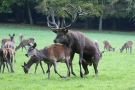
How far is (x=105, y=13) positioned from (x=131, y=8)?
13.1 ft

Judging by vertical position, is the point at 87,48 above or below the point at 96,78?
above

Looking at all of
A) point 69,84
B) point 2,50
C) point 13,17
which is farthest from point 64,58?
point 13,17

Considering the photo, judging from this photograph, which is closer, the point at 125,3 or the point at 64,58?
the point at 64,58

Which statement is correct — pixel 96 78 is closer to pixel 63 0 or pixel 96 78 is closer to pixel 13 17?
pixel 63 0

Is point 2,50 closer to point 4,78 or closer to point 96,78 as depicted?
point 4,78

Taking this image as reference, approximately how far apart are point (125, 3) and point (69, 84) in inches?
1745

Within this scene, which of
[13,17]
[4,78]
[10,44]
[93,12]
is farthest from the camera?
[13,17]

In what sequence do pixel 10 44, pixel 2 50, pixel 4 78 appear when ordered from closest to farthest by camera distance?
1. pixel 4 78
2. pixel 2 50
3. pixel 10 44

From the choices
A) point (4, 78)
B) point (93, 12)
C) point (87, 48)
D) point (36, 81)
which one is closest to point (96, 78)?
point (87, 48)

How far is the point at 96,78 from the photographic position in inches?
440

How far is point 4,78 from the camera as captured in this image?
1108 cm

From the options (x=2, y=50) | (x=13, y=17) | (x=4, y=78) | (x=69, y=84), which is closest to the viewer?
(x=69, y=84)

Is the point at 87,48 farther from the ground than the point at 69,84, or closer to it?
farther from the ground

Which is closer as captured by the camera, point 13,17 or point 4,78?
point 4,78
